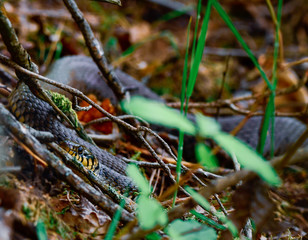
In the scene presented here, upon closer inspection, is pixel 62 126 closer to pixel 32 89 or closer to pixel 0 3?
pixel 32 89

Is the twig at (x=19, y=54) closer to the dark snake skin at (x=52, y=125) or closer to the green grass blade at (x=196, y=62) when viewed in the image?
the dark snake skin at (x=52, y=125)

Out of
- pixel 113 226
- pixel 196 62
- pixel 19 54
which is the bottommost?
pixel 113 226

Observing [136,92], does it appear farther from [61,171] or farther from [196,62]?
[61,171]

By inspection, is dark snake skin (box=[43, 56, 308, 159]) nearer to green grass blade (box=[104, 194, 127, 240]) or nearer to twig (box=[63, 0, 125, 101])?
twig (box=[63, 0, 125, 101])

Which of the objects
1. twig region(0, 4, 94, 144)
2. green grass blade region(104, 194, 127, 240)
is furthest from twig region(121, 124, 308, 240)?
twig region(0, 4, 94, 144)

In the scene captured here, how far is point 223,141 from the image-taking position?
0.86 metres

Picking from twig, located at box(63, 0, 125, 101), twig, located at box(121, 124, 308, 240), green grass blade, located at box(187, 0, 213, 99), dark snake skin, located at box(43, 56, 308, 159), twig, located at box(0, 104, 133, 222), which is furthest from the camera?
dark snake skin, located at box(43, 56, 308, 159)

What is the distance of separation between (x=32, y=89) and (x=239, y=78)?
14.7 feet

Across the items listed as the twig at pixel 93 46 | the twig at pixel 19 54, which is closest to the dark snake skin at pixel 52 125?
the twig at pixel 19 54

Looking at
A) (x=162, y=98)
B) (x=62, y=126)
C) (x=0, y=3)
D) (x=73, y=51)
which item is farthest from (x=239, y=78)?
(x=0, y=3)

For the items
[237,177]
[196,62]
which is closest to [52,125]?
[196,62]

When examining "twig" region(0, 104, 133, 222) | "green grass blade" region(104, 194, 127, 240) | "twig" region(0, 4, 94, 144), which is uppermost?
"twig" region(0, 4, 94, 144)

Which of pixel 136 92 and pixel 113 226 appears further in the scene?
pixel 136 92

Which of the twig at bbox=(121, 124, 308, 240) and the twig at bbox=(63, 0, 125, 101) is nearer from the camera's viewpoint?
the twig at bbox=(121, 124, 308, 240)
